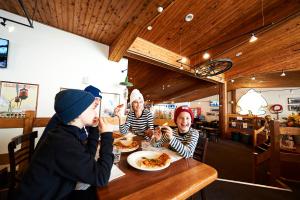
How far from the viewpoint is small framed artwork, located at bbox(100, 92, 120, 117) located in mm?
3429

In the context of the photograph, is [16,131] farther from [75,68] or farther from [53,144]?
[53,144]

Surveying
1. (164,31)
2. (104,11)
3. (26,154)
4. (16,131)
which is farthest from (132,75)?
(26,154)

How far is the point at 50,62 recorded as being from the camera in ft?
9.20

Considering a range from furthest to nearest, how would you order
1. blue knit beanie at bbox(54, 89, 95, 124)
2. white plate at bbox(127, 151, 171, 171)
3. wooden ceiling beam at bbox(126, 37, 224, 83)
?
1. wooden ceiling beam at bbox(126, 37, 224, 83)
2. white plate at bbox(127, 151, 171, 171)
3. blue knit beanie at bbox(54, 89, 95, 124)

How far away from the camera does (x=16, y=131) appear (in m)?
2.48

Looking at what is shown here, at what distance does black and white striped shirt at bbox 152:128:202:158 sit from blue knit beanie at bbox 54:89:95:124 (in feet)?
2.50

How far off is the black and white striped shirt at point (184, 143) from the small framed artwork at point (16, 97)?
8.60 ft

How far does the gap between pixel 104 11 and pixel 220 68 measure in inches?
84.4

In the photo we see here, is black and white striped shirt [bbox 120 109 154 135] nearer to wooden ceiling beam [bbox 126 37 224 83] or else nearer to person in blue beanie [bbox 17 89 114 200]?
person in blue beanie [bbox 17 89 114 200]

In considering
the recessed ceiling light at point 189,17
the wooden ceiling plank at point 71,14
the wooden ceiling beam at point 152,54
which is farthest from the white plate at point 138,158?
the recessed ceiling light at point 189,17

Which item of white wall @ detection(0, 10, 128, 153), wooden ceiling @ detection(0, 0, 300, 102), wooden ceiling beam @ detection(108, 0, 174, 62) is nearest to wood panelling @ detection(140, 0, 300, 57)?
wooden ceiling @ detection(0, 0, 300, 102)

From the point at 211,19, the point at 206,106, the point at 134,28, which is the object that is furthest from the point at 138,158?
the point at 206,106

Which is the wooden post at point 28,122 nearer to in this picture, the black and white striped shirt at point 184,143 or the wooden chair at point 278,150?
the black and white striped shirt at point 184,143

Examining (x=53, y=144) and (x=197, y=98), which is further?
(x=197, y=98)
